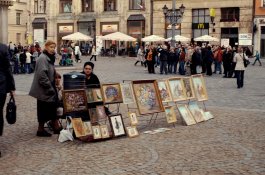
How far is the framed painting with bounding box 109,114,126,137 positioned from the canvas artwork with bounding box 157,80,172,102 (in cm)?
163

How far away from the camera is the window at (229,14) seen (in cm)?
4719

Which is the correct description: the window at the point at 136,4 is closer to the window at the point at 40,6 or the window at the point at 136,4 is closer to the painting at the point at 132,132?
the window at the point at 40,6

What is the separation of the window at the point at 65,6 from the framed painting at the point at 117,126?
5098cm

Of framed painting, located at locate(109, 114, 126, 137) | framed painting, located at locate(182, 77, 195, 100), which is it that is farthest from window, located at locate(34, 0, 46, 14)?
framed painting, located at locate(109, 114, 126, 137)

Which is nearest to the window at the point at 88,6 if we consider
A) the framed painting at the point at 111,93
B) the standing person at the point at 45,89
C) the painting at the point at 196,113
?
the painting at the point at 196,113

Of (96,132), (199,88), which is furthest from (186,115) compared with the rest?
(96,132)

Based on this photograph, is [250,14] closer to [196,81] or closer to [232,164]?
[196,81]

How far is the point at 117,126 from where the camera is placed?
30.1 feet

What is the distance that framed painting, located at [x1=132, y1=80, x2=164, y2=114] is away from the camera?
10117mm

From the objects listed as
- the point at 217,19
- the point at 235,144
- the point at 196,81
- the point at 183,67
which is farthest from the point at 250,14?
the point at 235,144

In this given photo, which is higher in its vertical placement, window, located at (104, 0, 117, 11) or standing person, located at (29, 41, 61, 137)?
window, located at (104, 0, 117, 11)

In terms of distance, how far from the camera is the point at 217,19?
47906 mm

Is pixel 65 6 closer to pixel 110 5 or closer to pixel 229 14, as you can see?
pixel 110 5

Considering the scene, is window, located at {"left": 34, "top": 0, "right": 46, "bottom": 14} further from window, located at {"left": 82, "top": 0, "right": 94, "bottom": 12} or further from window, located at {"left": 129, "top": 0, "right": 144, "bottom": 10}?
window, located at {"left": 129, "top": 0, "right": 144, "bottom": 10}
